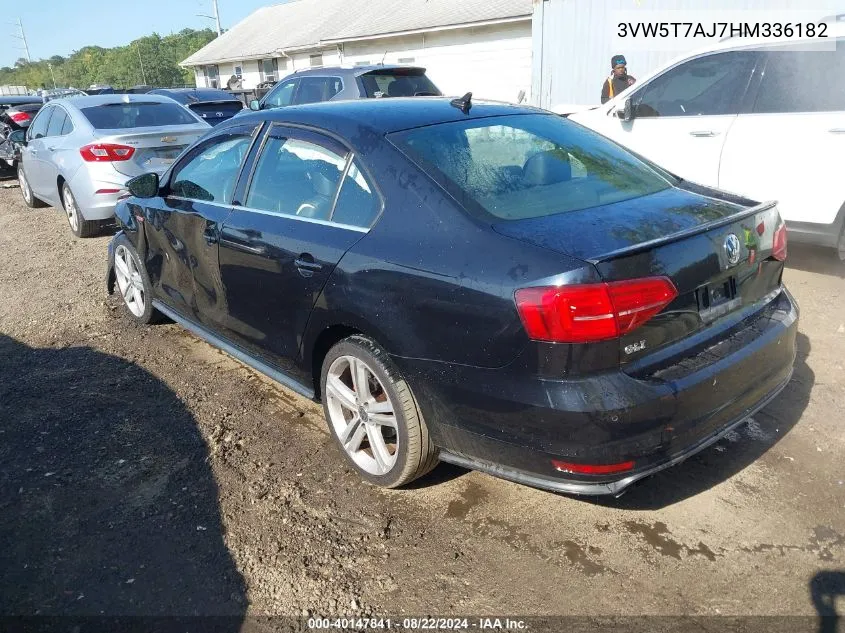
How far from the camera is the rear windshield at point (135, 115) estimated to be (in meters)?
8.27

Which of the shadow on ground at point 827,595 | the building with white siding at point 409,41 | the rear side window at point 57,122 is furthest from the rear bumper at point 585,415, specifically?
the building with white siding at point 409,41

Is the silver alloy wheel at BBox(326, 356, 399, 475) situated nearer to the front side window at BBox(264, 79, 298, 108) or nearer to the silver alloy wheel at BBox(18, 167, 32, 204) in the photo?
the front side window at BBox(264, 79, 298, 108)

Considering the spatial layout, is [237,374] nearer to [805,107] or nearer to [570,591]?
[570,591]

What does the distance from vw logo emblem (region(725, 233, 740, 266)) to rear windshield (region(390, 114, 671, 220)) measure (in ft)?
1.56

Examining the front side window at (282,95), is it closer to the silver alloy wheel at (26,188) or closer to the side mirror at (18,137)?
the side mirror at (18,137)

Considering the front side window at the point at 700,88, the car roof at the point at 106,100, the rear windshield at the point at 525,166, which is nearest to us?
the rear windshield at the point at 525,166

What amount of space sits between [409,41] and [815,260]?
20296mm

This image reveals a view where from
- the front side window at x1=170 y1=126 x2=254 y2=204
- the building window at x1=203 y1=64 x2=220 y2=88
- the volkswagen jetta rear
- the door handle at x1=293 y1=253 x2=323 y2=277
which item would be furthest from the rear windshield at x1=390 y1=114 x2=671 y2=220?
the building window at x1=203 y1=64 x2=220 y2=88

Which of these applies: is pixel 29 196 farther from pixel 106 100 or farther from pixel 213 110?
pixel 213 110

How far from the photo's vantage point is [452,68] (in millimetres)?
21812

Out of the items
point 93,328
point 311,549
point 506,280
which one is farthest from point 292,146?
point 93,328

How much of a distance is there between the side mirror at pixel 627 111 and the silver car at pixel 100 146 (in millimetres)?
4418

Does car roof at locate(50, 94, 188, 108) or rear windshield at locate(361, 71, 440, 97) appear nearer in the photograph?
car roof at locate(50, 94, 188, 108)

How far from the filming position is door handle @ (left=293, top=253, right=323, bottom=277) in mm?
3156
